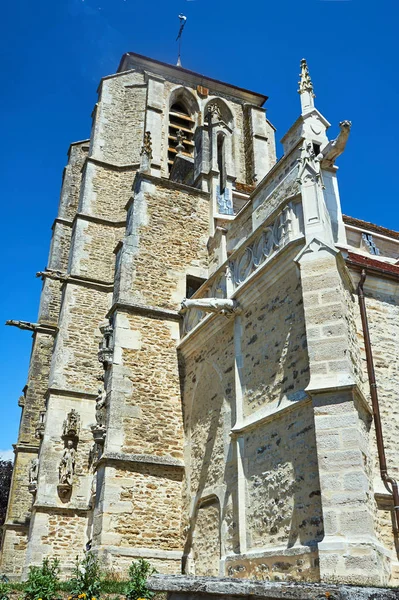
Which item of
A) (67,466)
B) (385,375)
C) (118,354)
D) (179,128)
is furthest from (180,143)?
(385,375)

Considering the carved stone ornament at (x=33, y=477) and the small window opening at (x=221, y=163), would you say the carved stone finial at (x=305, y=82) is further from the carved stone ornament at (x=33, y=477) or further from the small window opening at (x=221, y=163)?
the carved stone ornament at (x=33, y=477)

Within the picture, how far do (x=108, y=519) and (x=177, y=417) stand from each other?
8.24 ft

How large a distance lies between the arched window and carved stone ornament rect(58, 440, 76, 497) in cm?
1455

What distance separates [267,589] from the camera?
3.05 m

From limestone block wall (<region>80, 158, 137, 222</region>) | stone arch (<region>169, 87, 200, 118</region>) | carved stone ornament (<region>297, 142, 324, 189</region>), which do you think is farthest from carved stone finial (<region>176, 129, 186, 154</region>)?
carved stone ornament (<region>297, 142, 324, 189</region>)

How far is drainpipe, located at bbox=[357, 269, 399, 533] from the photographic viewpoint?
24.2 ft

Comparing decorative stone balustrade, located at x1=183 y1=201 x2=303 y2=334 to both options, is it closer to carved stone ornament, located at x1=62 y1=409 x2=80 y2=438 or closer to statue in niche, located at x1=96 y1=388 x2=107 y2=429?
statue in niche, located at x1=96 y1=388 x2=107 y2=429

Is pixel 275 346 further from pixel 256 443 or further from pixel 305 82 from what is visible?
pixel 305 82

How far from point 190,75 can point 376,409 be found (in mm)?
23982

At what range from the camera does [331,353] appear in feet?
24.1

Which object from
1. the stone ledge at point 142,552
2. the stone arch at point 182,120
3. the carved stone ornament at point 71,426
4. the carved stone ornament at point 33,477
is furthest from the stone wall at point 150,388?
the stone arch at point 182,120

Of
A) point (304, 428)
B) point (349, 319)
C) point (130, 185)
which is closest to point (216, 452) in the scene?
point (304, 428)

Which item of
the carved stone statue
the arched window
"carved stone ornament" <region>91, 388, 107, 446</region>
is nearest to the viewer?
the carved stone statue

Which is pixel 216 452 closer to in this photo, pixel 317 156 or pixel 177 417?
pixel 177 417
